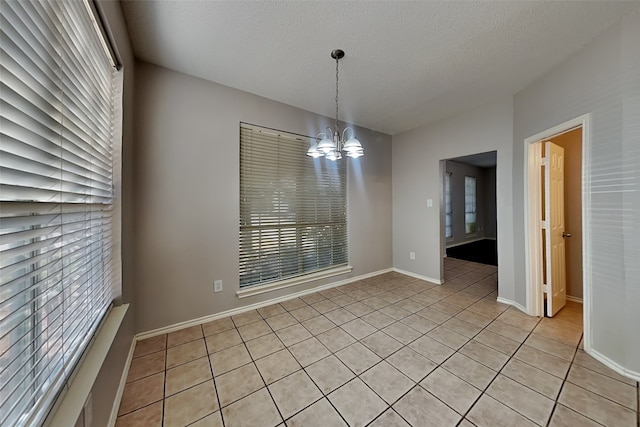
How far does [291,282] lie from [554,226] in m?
3.11

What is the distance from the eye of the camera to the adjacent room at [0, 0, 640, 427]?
842 millimetres

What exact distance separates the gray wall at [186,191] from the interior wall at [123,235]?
0.48 ft

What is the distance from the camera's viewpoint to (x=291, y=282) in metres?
2.96

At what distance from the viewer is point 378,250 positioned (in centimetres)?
399

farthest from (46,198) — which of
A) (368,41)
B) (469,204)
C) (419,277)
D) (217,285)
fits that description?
(469,204)

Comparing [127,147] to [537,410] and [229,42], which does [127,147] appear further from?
[537,410]

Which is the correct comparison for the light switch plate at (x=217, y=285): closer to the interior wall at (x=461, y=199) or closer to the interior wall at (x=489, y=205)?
the interior wall at (x=461, y=199)

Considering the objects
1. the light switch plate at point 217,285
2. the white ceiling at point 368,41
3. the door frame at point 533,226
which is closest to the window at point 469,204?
the door frame at point 533,226

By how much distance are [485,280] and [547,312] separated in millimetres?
1214

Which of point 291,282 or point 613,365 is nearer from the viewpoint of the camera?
point 613,365

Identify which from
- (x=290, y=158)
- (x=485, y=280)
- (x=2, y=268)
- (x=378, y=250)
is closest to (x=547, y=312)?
(x=485, y=280)

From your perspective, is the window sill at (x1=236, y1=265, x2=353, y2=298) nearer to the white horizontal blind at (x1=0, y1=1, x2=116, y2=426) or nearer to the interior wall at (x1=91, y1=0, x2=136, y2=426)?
the interior wall at (x1=91, y1=0, x2=136, y2=426)

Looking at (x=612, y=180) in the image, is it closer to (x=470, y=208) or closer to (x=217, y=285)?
(x=217, y=285)

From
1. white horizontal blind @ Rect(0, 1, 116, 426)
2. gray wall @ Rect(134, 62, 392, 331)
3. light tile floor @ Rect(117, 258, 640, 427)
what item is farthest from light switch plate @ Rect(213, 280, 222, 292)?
white horizontal blind @ Rect(0, 1, 116, 426)
